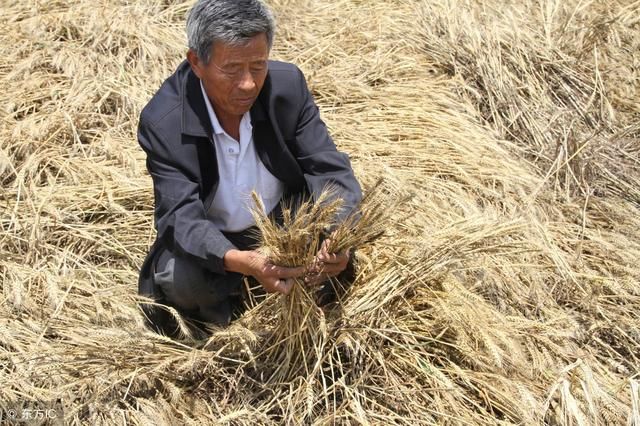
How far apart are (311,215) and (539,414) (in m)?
0.67

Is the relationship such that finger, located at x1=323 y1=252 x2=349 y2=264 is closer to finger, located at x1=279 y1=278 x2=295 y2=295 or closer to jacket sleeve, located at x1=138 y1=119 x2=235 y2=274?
finger, located at x1=279 y1=278 x2=295 y2=295

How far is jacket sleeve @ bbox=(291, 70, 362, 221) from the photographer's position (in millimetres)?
2014

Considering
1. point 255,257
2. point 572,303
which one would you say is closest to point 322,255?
point 255,257

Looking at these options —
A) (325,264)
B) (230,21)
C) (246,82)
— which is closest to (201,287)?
(325,264)

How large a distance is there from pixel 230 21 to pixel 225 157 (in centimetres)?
35

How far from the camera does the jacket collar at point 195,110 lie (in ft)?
6.39

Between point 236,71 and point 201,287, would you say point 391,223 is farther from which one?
point 236,71

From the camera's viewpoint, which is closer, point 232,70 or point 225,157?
point 232,70

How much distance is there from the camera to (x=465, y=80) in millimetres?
3225

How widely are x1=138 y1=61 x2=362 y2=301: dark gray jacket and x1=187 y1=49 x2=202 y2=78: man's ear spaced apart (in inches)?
3.1

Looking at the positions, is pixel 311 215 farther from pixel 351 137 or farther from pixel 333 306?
pixel 351 137

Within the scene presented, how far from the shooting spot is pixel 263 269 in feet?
5.94

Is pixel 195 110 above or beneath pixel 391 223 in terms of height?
above

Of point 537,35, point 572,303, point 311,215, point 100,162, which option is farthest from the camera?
point 537,35
